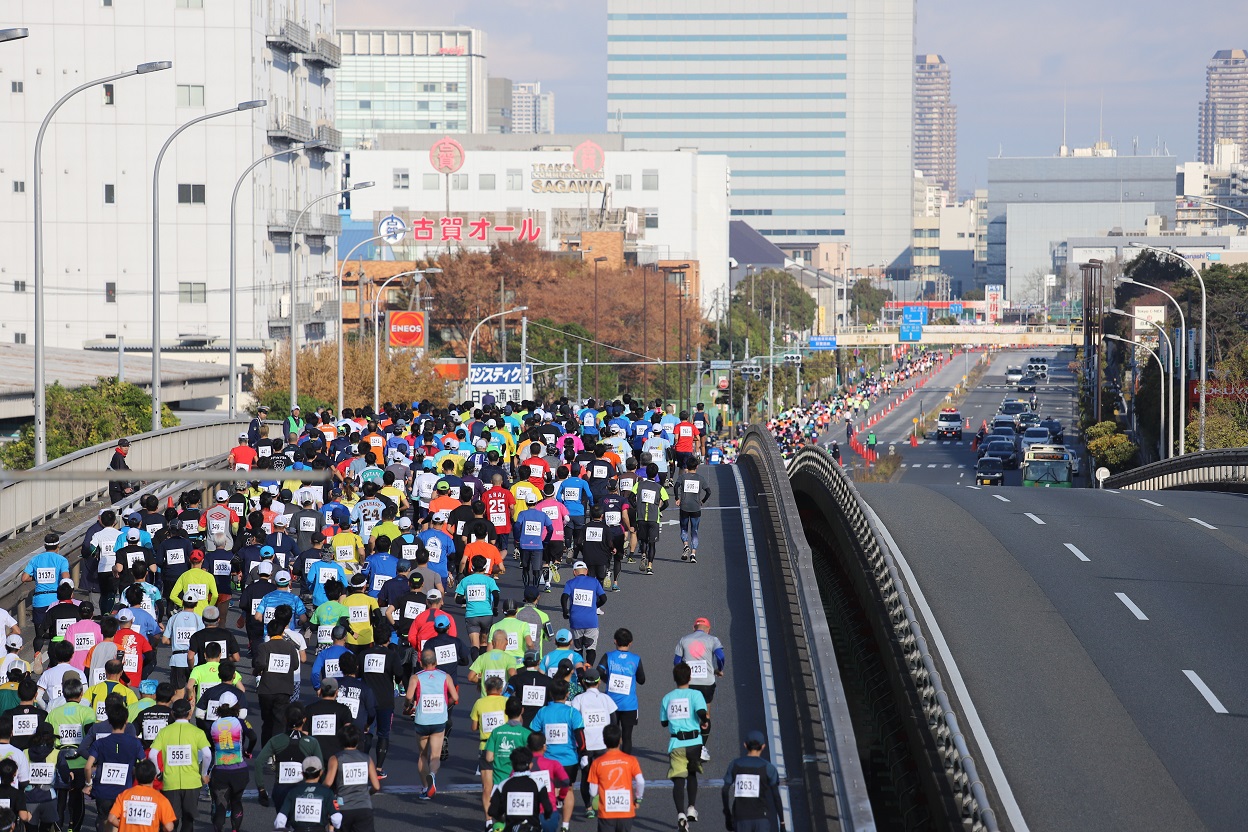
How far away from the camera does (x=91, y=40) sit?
7025cm

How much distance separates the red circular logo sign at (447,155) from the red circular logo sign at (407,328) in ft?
232

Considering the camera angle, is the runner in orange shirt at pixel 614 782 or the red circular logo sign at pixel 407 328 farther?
the red circular logo sign at pixel 407 328

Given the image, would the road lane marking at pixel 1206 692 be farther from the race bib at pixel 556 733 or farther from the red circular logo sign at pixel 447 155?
the red circular logo sign at pixel 447 155

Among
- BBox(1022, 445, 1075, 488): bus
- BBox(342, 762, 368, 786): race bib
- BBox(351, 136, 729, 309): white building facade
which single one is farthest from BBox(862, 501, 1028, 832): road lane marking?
BBox(351, 136, 729, 309): white building facade

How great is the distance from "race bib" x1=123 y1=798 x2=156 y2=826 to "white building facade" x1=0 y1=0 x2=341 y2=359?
6224cm

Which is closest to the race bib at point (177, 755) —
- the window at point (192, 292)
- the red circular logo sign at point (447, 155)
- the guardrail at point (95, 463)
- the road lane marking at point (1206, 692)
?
the guardrail at point (95, 463)

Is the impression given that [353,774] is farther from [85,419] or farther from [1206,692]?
[85,419]

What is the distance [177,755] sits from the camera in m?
11.1

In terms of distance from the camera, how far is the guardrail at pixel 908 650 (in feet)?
39.9

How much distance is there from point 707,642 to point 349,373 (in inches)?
1693

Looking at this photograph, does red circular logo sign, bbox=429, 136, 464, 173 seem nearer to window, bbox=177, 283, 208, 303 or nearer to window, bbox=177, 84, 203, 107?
window, bbox=177, 84, 203, 107

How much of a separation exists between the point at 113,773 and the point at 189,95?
6414 cm

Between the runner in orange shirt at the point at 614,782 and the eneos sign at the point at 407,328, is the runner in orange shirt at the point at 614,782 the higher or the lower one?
the lower one

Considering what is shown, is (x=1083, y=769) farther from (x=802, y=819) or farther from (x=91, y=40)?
(x=91, y=40)
